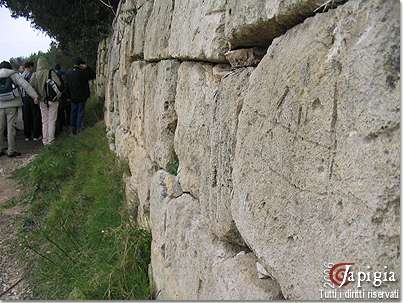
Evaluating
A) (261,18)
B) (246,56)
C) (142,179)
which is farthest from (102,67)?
(261,18)

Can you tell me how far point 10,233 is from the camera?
589cm

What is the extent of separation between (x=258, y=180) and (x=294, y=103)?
33cm

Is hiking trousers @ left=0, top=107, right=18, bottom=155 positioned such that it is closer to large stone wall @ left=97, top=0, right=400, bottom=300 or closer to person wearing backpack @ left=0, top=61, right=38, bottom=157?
person wearing backpack @ left=0, top=61, right=38, bottom=157

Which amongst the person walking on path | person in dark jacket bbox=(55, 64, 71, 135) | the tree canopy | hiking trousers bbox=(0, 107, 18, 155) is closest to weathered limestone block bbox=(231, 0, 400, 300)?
hiking trousers bbox=(0, 107, 18, 155)

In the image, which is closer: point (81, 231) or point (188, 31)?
point (188, 31)

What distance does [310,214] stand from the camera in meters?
1.43

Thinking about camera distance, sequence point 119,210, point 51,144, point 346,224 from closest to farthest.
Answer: point 346,224 → point 119,210 → point 51,144

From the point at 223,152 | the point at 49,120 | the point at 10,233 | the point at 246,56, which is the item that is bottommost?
the point at 10,233

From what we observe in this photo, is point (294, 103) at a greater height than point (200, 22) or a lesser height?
lesser

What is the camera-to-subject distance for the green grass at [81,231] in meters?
3.78

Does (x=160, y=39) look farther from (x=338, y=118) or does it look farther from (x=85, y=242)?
(x=338, y=118)

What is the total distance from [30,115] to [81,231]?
6.01 meters

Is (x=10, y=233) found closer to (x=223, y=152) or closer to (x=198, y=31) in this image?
(x=198, y=31)

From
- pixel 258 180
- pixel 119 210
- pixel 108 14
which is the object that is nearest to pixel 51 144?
pixel 108 14
